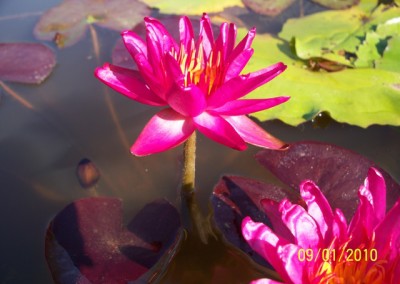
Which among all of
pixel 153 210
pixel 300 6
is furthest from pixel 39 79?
pixel 300 6

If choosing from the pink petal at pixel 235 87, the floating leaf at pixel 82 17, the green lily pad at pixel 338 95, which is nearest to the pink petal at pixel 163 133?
the pink petal at pixel 235 87

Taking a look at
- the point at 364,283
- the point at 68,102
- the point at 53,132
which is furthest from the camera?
the point at 68,102

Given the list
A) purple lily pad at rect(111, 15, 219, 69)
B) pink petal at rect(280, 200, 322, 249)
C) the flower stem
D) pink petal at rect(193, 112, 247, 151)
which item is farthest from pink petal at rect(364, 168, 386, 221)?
purple lily pad at rect(111, 15, 219, 69)

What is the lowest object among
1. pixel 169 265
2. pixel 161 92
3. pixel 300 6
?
pixel 169 265

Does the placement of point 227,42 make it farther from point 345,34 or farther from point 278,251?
point 345,34

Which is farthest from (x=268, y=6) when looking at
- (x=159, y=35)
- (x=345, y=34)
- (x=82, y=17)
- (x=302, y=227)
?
(x=302, y=227)

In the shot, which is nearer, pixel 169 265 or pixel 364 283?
pixel 364 283

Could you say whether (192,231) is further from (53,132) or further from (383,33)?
(383,33)

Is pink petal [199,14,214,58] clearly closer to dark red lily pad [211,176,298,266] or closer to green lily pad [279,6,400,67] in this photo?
dark red lily pad [211,176,298,266]
